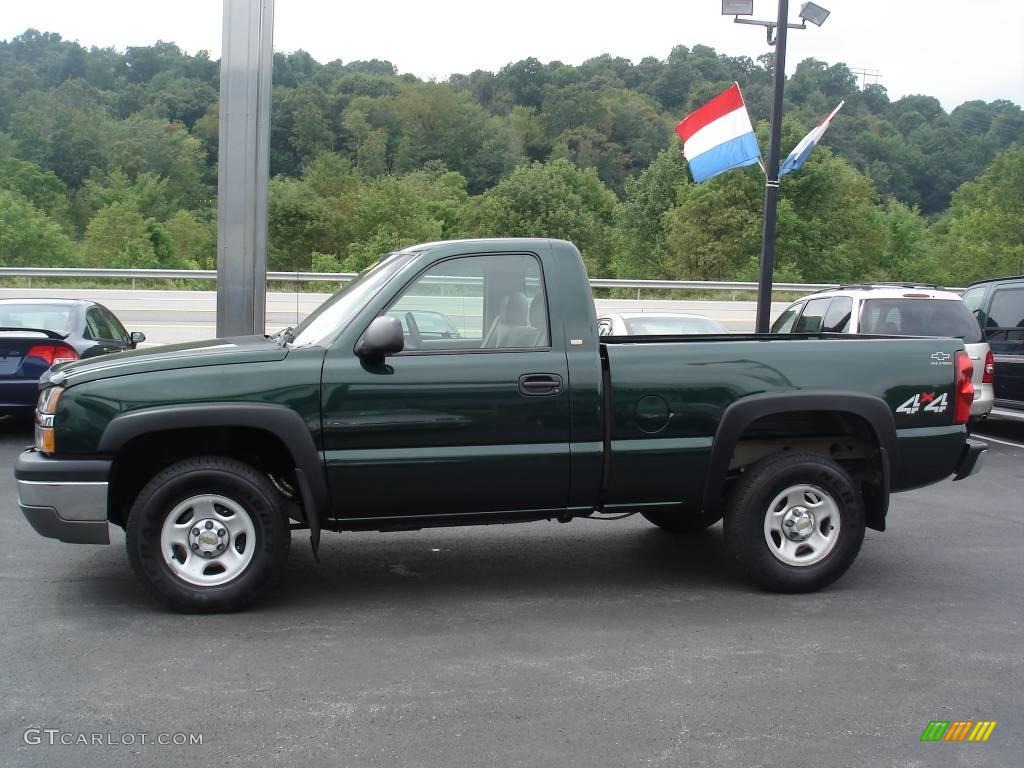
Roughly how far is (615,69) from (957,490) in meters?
105

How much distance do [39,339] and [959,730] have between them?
9.38 meters

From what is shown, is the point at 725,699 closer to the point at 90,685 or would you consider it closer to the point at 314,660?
the point at 314,660

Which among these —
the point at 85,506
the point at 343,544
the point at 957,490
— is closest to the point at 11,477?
the point at 343,544

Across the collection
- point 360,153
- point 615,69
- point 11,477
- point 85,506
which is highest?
point 615,69

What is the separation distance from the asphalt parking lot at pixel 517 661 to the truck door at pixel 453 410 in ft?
2.16

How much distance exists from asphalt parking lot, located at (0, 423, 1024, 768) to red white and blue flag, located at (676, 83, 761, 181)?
9.29m

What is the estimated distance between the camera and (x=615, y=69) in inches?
4252

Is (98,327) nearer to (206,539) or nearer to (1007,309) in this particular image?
(206,539)

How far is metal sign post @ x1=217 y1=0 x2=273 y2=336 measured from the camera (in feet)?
33.8

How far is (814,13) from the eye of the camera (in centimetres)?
1441

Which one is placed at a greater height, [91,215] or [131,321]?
[91,215]

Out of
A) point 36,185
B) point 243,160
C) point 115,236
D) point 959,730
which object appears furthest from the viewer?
point 36,185

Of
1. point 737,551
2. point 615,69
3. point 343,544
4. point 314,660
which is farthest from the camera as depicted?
point 615,69

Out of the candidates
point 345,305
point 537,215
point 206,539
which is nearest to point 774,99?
point 345,305
